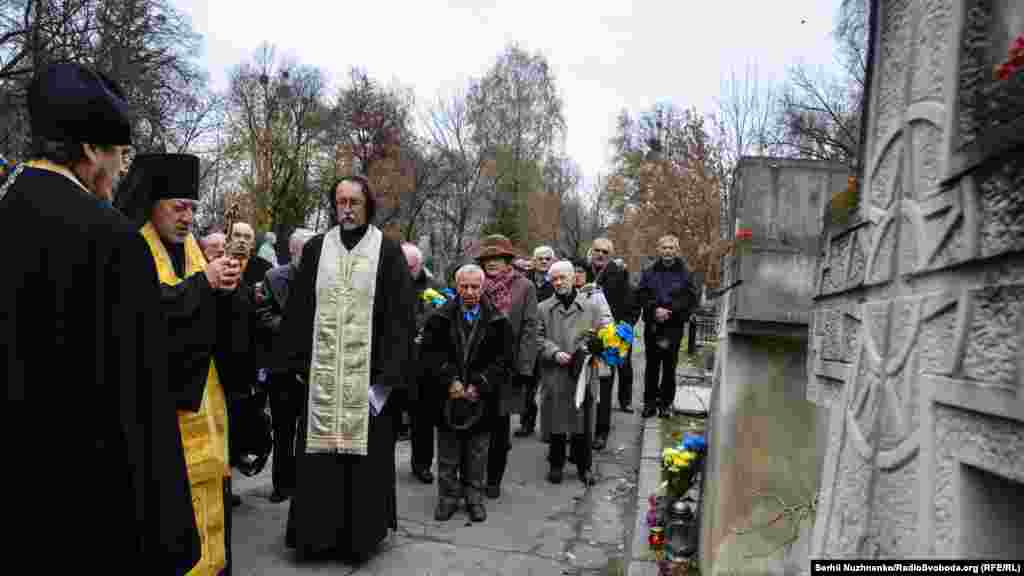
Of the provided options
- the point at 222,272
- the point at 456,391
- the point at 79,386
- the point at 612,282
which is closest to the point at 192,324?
the point at 222,272

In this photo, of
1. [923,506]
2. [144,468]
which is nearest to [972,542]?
[923,506]

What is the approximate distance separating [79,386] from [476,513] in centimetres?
386

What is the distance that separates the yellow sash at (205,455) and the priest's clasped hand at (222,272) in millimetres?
72

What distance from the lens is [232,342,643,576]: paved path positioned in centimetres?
442

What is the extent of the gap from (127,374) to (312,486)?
2727 millimetres

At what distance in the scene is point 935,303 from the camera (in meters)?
1.17

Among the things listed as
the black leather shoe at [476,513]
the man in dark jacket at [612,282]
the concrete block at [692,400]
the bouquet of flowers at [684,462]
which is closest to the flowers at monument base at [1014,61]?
the bouquet of flowers at [684,462]

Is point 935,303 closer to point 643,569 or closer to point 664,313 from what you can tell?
point 643,569

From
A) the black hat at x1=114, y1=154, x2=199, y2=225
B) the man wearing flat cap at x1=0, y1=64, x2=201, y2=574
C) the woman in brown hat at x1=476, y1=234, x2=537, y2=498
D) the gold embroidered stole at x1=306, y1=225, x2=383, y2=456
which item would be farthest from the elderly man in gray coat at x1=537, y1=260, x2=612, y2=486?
the man wearing flat cap at x1=0, y1=64, x2=201, y2=574

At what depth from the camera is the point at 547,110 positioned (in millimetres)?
42594

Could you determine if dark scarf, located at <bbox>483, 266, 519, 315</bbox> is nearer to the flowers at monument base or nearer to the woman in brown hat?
the woman in brown hat

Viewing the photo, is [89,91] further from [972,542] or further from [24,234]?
[972,542]

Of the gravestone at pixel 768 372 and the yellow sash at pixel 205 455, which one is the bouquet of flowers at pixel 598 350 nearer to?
the gravestone at pixel 768 372

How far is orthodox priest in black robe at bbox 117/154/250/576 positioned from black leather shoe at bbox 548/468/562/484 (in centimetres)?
341
